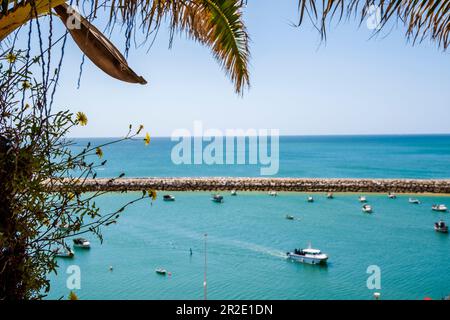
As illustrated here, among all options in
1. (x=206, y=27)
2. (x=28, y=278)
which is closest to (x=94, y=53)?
(x=28, y=278)

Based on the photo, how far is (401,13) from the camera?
966 mm

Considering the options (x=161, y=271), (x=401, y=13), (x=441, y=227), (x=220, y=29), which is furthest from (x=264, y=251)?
(x=401, y=13)

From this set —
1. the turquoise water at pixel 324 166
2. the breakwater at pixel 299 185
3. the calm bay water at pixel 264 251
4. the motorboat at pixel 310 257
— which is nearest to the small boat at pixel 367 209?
the calm bay water at pixel 264 251

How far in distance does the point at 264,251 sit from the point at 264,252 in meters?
0.14

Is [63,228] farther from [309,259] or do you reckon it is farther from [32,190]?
[309,259]

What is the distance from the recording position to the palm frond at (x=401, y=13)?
78cm

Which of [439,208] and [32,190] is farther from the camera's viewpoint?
[439,208]

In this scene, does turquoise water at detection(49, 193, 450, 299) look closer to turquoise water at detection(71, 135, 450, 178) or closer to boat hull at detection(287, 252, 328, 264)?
boat hull at detection(287, 252, 328, 264)

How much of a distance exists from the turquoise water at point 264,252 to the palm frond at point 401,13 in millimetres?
12743

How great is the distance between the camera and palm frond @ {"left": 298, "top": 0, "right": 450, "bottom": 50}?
0.78 m

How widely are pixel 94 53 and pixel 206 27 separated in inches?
42.3

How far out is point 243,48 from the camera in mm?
2051

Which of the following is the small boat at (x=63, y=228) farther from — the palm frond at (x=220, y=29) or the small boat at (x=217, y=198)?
the small boat at (x=217, y=198)

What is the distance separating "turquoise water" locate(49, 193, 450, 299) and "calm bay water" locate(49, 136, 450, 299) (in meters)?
0.05
